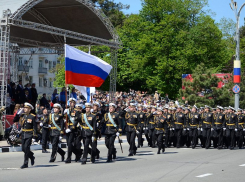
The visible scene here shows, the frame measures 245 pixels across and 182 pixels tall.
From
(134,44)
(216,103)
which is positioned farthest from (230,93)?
(134,44)

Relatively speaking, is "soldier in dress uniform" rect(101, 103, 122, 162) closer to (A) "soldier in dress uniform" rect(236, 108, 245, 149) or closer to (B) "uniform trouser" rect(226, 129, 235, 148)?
(B) "uniform trouser" rect(226, 129, 235, 148)

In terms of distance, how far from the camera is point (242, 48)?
58656 millimetres

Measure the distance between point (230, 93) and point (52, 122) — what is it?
24377mm

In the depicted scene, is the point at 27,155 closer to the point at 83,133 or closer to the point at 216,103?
the point at 83,133

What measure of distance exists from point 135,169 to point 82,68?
9.39 meters

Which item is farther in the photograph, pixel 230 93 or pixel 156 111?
pixel 230 93

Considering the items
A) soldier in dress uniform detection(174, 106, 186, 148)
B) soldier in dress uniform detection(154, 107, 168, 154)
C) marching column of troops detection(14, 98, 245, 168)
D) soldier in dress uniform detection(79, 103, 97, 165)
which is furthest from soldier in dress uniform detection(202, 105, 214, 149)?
soldier in dress uniform detection(79, 103, 97, 165)

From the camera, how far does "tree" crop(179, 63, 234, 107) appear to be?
1407 inches

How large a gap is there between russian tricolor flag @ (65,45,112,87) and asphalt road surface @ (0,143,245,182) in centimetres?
532

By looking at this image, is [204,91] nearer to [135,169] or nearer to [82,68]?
[82,68]

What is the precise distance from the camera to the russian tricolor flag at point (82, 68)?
21.2m

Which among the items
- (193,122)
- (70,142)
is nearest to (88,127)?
(70,142)

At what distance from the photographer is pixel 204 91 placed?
120ft

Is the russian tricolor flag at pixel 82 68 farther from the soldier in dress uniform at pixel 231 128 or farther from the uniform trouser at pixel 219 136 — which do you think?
the soldier in dress uniform at pixel 231 128
